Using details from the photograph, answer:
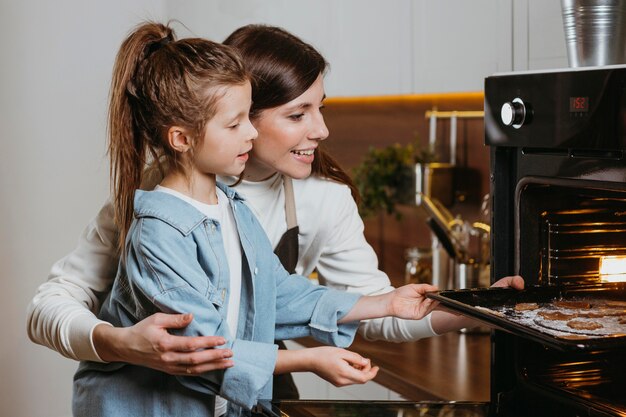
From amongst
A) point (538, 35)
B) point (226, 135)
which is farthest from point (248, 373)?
point (538, 35)

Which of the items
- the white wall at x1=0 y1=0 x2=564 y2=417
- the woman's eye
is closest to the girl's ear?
the woman's eye

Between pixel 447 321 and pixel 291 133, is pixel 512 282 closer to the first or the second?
pixel 447 321

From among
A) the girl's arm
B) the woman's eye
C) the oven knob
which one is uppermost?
the woman's eye

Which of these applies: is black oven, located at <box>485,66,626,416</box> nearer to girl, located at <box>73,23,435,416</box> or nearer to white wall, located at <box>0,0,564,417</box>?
girl, located at <box>73,23,435,416</box>

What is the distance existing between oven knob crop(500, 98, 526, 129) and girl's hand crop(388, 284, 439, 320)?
301 mm

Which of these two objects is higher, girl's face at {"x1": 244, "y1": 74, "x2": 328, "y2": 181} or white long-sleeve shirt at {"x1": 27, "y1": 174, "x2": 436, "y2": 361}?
girl's face at {"x1": 244, "y1": 74, "x2": 328, "y2": 181}

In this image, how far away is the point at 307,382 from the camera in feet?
7.61

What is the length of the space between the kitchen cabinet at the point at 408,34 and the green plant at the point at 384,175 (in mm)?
488

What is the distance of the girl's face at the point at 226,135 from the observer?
1.29 m

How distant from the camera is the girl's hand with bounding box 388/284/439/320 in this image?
137 centimetres

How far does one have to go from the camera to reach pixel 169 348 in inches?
45.1

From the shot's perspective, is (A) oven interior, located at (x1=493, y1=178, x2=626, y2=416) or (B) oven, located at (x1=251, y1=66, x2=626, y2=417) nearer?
(B) oven, located at (x1=251, y1=66, x2=626, y2=417)

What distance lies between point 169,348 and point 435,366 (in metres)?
0.92

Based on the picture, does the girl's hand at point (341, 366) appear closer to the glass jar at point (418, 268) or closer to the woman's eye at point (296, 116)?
the woman's eye at point (296, 116)
